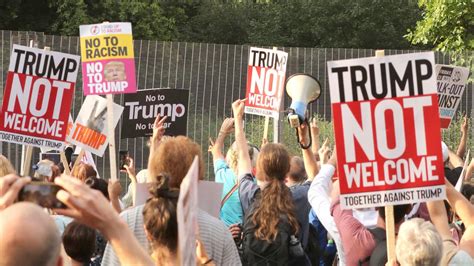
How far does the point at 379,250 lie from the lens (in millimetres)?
6164

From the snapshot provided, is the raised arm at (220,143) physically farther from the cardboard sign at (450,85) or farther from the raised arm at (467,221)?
the cardboard sign at (450,85)

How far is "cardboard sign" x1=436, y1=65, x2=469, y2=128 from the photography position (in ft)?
45.3

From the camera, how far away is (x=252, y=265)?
7.42m

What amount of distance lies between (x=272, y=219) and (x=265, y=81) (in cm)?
615

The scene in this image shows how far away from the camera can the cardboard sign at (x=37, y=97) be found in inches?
402

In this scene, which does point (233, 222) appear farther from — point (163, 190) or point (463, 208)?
point (163, 190)

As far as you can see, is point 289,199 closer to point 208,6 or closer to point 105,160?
point 105,160

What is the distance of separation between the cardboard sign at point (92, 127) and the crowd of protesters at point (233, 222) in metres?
2.58

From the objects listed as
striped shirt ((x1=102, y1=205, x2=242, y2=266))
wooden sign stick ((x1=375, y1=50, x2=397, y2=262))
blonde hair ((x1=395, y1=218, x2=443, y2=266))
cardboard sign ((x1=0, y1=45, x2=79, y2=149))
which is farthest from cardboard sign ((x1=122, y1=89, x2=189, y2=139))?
blonde hair ((x1=395, y1=218, x2=443, y2=266))

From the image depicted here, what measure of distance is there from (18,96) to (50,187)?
7024mm

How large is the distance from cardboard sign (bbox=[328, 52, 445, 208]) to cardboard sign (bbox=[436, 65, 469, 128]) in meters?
7.45

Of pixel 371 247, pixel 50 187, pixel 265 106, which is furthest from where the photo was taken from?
pixel 265 106

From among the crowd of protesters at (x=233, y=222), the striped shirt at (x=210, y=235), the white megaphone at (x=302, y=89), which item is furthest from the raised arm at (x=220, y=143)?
the striped shirt at (x=210, y=235)

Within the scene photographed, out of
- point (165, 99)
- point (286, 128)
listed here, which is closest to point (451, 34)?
point (286, 128)
